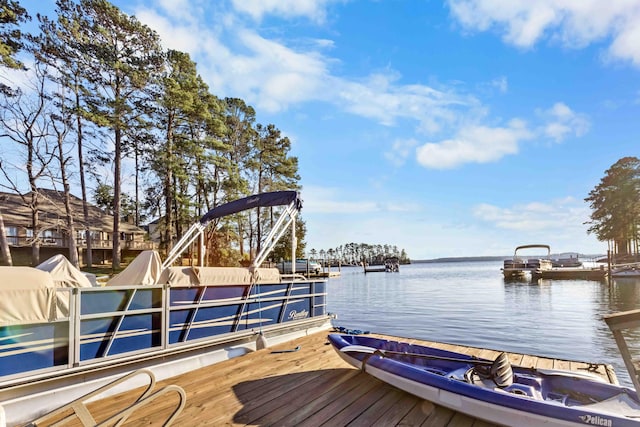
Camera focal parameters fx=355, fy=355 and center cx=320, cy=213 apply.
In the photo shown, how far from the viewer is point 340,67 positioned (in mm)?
9148

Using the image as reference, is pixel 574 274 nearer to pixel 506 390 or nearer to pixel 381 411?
pixel 506 390

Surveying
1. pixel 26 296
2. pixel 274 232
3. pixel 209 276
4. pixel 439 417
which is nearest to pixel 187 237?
pixel 274 232

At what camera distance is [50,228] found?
68.7 feet

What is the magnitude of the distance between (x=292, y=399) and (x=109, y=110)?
20.4 m

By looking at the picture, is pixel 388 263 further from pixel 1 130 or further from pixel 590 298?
pixel 1 130

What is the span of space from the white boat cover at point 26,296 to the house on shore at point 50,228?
19217 millimetres

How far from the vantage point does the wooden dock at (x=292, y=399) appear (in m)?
3.41

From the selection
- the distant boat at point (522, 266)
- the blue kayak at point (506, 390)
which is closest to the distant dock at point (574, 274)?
the distant boat at point (522, 266)

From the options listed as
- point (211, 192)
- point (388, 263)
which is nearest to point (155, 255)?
point (211, 192)

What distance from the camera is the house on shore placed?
20688mm

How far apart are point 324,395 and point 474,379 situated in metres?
1.64

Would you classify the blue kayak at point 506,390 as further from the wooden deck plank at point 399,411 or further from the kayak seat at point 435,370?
the wooden deck plank at point 399,411

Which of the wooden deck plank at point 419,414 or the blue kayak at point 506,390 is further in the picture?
the wooden deck plank at point 419,414

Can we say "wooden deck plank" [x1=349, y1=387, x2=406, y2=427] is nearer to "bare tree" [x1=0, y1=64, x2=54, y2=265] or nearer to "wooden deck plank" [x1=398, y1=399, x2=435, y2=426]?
"wooden deck plank" [x1=398, y1=399, x2=435, y2=426]
